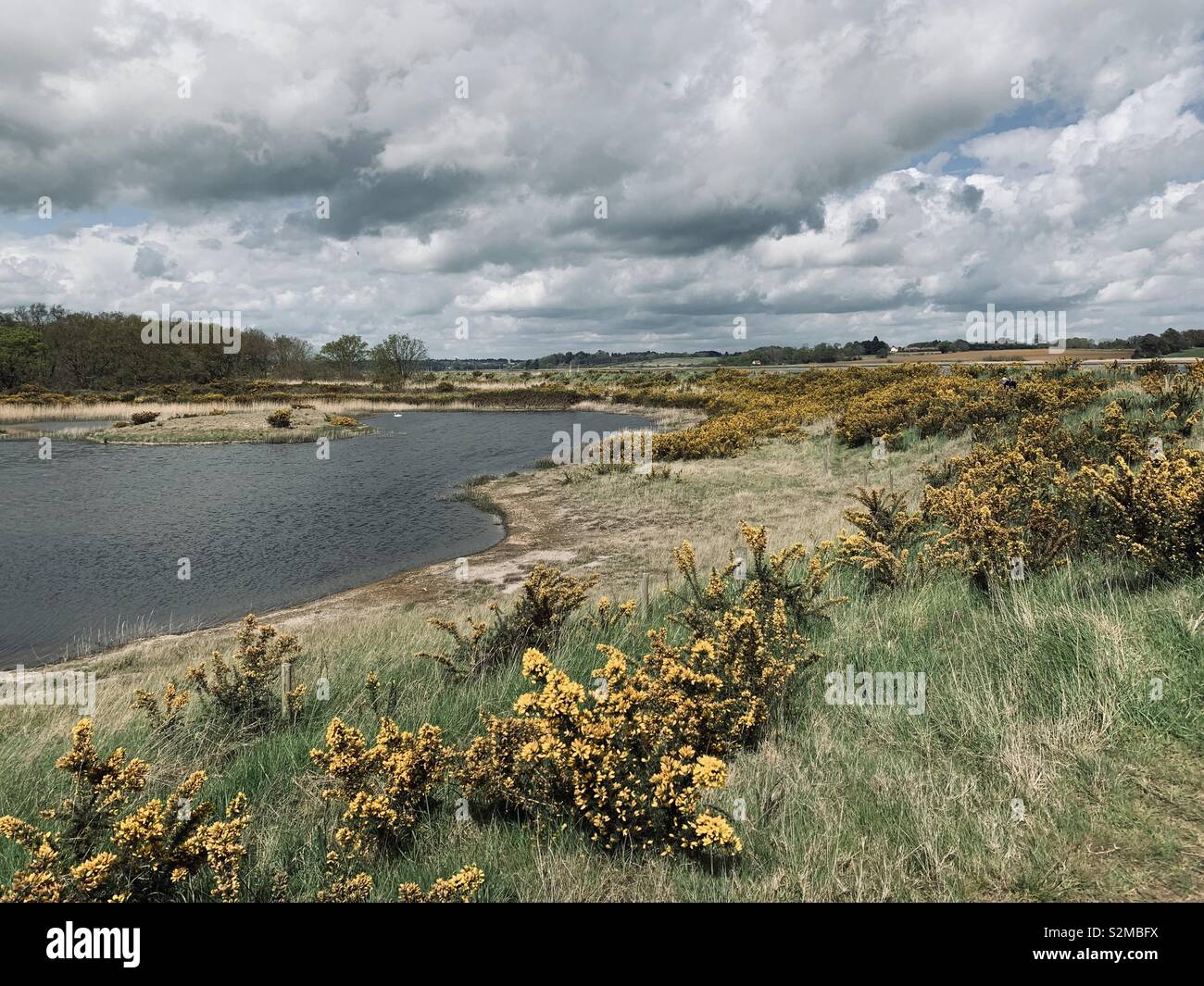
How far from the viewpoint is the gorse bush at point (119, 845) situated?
258cm

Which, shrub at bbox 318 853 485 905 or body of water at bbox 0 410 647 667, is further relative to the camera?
body of water at bbox 0 410 647 667

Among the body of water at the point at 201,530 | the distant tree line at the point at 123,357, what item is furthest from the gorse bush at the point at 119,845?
the distant tree line at the point at 123,357

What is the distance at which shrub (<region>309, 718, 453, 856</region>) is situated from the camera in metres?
3.32

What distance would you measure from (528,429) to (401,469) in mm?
18141

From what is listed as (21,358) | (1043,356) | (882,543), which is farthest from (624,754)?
(21,358)

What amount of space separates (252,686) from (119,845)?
9.95 feet

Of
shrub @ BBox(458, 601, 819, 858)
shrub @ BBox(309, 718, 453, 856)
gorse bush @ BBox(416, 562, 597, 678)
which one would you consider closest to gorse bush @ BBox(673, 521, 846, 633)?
gorse bush @ BBox(416, 562, 597, 678)

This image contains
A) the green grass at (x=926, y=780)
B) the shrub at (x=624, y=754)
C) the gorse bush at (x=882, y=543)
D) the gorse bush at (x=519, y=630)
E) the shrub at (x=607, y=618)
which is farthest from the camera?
the gorse bush at (x=882, y=543)

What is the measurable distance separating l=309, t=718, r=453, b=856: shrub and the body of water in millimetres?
9615

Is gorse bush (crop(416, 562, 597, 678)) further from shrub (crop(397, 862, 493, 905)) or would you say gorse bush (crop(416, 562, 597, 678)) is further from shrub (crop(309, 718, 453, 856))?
shrub (crop(397, 862, 493, 905))

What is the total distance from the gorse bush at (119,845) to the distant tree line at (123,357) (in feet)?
274

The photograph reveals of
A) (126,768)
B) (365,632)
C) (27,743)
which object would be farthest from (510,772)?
(365,632)

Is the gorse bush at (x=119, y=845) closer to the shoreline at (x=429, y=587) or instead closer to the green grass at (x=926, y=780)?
the green grass at (x=926, y=780)
